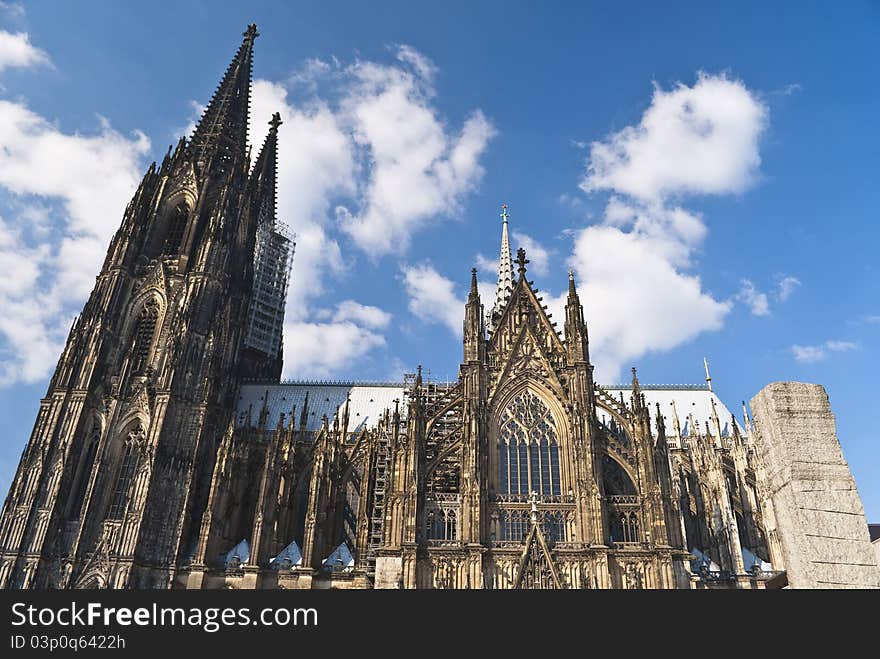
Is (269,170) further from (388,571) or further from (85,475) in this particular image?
(388,571)

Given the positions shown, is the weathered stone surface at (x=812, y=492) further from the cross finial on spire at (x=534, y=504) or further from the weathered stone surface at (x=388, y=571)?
the weathered stone surface at (x=388, y=571)

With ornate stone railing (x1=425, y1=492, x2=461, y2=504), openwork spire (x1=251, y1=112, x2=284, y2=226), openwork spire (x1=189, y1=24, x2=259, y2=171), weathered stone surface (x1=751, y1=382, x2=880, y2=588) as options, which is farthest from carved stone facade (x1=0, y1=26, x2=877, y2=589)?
weathered stone surface (x1=751, y1=382, x2=880, y2=588)

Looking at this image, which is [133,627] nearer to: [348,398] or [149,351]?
[149,351]

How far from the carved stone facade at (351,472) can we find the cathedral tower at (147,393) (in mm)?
135

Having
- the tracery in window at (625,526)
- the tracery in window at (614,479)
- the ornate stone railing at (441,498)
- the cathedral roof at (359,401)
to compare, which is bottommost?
the tracery in window at (625,526)

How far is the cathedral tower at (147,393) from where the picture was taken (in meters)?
36.4

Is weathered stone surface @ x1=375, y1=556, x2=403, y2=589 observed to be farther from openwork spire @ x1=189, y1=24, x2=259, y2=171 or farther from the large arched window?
openwork spire @ x1=189, y1=24, x2=259, y2=171

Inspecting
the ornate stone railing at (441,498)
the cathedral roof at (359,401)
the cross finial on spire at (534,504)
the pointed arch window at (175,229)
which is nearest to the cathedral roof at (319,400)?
the cathedral roof at (359,401)

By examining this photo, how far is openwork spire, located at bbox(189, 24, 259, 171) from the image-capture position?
54.5 metres

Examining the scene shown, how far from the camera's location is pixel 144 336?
44531 mm

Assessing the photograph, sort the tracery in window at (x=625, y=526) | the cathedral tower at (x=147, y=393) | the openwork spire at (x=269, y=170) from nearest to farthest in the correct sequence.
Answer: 1. the tracery in window at (x=625, y=526)
2. the cathedral tower at (x=147, y=393)
3. the openwork spire at (x=269, y=170)

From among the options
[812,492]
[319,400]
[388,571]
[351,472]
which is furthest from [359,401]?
[812,492]

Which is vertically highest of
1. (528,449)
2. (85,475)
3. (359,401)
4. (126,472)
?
(359,401)

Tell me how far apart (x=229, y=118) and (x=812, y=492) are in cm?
5630
